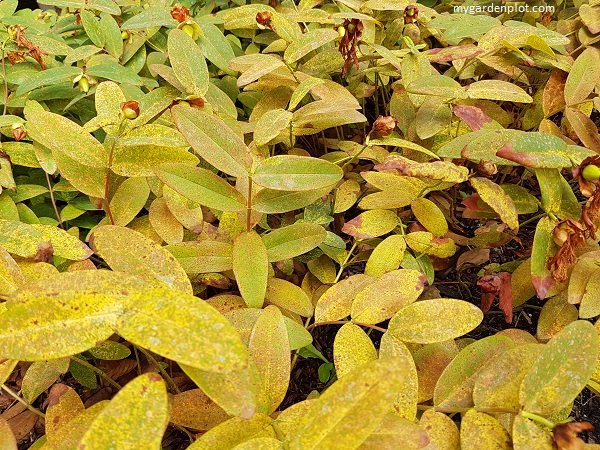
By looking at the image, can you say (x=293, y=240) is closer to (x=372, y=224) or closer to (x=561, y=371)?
(x=372, y=224)

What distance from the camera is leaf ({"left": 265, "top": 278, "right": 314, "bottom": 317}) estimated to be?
0.63m

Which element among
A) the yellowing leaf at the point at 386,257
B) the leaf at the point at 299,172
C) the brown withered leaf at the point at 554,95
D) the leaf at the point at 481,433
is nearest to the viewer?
the leaf at the point at 481,433

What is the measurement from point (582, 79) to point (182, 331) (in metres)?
0.75

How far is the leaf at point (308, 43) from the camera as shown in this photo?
2.45ft

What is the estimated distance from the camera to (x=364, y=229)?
0.70 m

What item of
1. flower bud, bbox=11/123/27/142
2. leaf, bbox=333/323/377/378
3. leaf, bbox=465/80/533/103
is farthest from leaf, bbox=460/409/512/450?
flower bud, bbox=11/123/27/142

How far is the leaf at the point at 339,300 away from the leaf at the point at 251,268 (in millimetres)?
90

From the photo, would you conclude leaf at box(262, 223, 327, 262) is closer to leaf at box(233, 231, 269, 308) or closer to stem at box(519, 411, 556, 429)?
leaf at box(233, 231, 269, 308)

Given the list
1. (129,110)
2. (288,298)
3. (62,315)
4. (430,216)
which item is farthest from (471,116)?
(62,315)

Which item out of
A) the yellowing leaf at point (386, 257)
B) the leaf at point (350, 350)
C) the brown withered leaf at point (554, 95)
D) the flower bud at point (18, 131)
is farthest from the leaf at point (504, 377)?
the flower bud at point (18, 131)

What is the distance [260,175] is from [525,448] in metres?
0.38

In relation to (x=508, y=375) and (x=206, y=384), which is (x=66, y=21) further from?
(x=508, y=375)

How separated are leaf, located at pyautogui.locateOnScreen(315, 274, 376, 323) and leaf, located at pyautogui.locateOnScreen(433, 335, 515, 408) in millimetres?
145

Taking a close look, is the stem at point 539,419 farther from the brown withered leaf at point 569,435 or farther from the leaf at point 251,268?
the leaf at point 251,268
